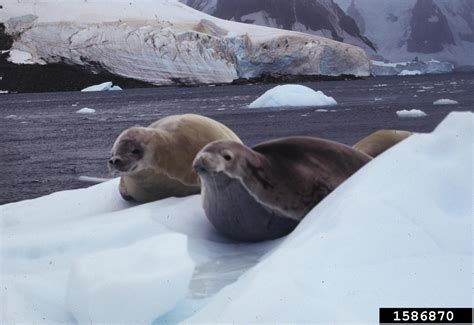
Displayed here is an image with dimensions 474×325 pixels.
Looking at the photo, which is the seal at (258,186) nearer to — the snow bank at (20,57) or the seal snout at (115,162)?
the seal snout at (115,162)

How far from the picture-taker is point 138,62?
65.1 meters

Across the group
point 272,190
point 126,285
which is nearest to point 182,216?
point 272,190

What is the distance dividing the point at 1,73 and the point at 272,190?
240ft

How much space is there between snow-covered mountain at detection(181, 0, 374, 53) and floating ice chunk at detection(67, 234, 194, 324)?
11243 cm

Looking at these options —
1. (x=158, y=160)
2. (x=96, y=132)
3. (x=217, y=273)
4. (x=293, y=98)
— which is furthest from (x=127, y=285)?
(x=293, y=98)

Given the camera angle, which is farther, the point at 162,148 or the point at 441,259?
the point at 162,148

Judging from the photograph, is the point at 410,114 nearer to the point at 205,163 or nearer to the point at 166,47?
the point at 205,163

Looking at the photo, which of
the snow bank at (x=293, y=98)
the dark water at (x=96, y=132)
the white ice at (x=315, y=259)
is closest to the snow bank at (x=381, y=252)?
the white ice at (x=315, y=259)

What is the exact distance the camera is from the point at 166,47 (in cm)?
6391

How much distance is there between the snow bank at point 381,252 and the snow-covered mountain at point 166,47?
61689 millimetres

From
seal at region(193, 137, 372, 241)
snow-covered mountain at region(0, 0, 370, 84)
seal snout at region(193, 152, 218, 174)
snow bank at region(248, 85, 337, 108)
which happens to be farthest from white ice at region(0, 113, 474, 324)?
snow-covered mountain at region(0, 0, 370, 84)

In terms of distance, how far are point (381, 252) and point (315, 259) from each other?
199 mm

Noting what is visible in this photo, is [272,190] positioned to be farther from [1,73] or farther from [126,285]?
[1,73]

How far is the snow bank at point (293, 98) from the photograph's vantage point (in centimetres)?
3591
